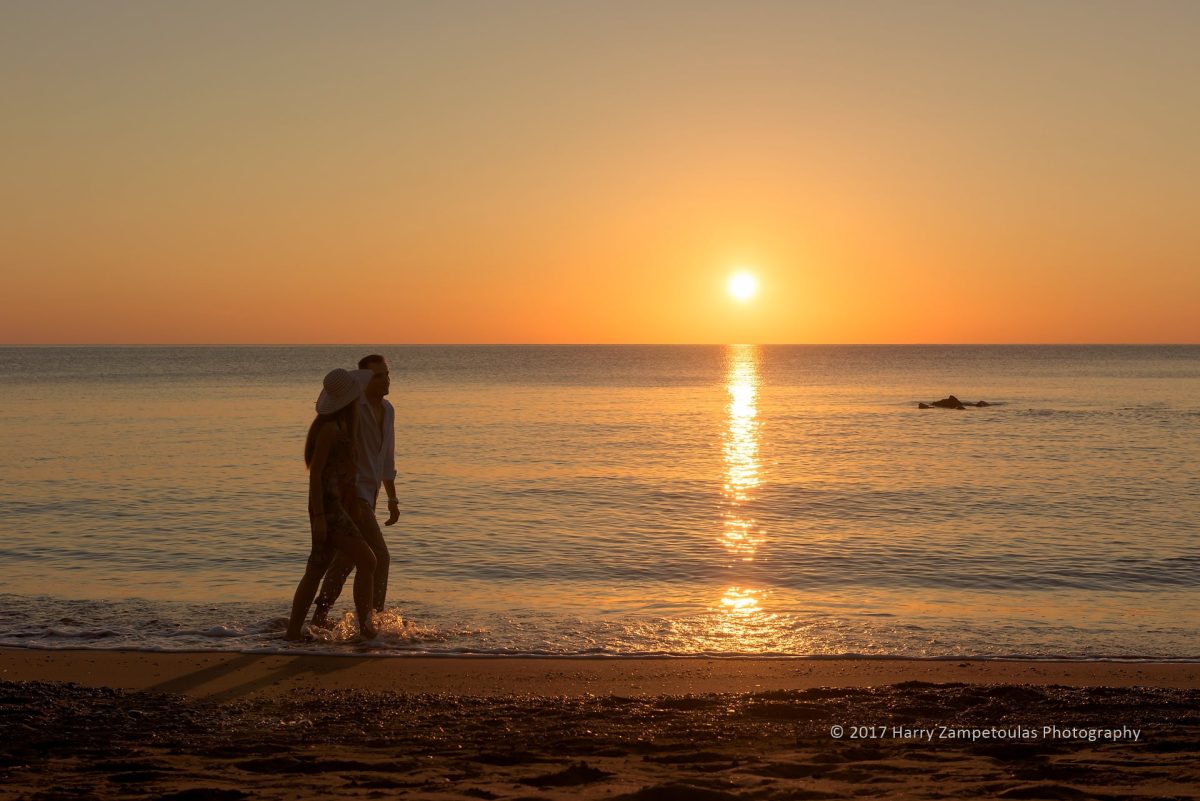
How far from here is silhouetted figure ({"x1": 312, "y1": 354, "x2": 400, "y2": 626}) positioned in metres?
8.42

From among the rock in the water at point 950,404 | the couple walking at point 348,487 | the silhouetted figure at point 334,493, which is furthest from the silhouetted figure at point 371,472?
the rock in the water at point 950,404

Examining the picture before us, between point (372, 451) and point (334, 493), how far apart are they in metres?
0.52

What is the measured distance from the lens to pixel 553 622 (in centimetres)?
945

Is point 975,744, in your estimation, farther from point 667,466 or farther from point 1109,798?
point 667,466

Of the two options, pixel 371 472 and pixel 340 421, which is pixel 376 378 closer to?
pixel 340 421

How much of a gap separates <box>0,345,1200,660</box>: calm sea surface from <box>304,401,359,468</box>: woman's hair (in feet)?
4.98

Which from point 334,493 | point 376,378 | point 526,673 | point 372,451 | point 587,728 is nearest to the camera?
point 587,728

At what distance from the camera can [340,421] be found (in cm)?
802

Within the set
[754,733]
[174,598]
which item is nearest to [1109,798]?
[754,733]

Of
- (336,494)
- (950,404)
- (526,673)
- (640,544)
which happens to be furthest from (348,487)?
(950,404)

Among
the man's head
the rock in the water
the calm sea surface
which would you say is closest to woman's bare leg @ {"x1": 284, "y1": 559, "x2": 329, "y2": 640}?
the calm sea surface

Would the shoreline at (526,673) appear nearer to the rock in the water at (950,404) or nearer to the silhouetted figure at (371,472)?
the silhouetted figure at (371,472)

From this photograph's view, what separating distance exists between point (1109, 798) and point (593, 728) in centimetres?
259

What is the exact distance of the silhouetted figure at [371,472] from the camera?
8422 millimetres
